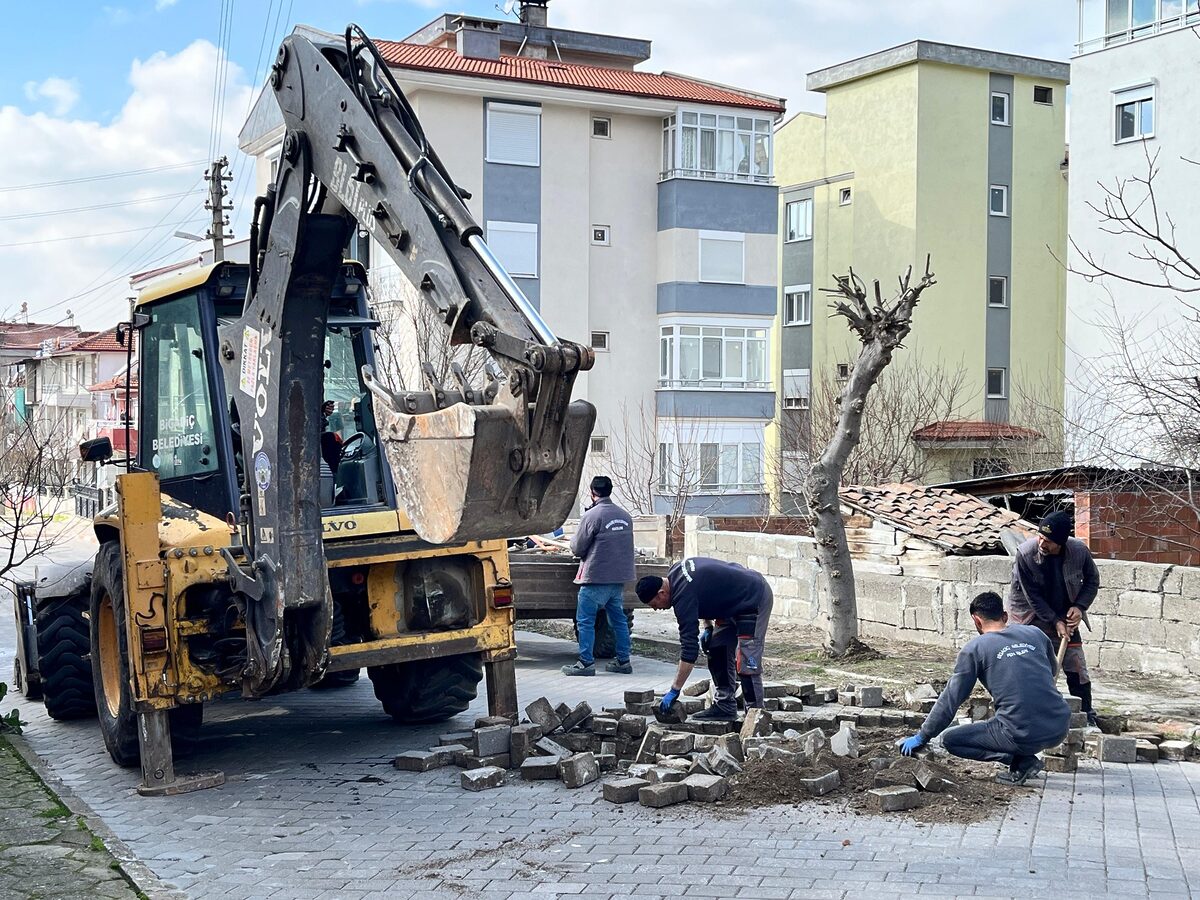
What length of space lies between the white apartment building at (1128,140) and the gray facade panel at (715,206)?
28.0ft

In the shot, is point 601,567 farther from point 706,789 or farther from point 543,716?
point 706,789

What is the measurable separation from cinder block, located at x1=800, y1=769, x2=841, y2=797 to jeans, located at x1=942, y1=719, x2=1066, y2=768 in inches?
31.0

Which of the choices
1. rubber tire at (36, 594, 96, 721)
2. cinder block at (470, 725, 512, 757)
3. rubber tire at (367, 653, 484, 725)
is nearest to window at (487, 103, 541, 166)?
rubber tire at (36, 594, 96, 721)

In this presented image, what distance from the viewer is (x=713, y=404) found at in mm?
35812

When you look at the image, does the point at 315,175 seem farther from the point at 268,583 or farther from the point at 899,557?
the point at 899,557

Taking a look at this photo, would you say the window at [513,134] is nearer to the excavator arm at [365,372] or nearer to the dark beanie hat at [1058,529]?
the dark beanie hat at [1058,529]

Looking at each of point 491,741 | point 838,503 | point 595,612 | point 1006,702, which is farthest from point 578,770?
point 838,503

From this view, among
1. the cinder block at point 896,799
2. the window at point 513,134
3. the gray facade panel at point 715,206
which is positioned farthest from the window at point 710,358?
the cinder block at point 896,799

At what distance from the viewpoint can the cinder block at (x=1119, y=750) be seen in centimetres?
863

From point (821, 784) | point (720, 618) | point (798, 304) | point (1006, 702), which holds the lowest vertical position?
point (821, 784)

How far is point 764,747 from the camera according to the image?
839cm

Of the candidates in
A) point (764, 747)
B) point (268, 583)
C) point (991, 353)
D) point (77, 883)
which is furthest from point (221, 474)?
point (991, 353)

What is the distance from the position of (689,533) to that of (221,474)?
10422 mm

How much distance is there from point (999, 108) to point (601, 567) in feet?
102
